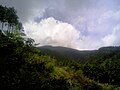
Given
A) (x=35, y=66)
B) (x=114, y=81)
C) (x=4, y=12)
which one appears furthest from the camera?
(x=114, y=81)

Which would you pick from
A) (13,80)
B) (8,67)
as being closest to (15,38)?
(8,67)

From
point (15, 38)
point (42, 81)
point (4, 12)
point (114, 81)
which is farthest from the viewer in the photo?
point (114, 81)

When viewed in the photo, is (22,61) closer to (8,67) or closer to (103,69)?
(8,67)

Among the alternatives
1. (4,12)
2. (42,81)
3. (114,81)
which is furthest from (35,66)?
(114,81)

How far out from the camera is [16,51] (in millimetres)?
23562

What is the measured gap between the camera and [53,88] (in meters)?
22.1

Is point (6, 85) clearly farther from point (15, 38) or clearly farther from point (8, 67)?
point (15, 38)

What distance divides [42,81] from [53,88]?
3.92ft

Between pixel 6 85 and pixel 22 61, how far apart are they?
4.27 meters

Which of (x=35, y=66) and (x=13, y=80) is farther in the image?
(x=35, y=66)

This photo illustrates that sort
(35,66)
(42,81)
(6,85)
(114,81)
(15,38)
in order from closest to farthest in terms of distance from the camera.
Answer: (6,85) < (42,81) < (15,38) < (35,66) < (114,81)

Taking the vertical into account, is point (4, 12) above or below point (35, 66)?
above

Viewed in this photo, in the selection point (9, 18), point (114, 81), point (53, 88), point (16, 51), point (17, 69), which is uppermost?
point (9, 18)

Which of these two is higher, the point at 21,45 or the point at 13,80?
the point at 21,45
